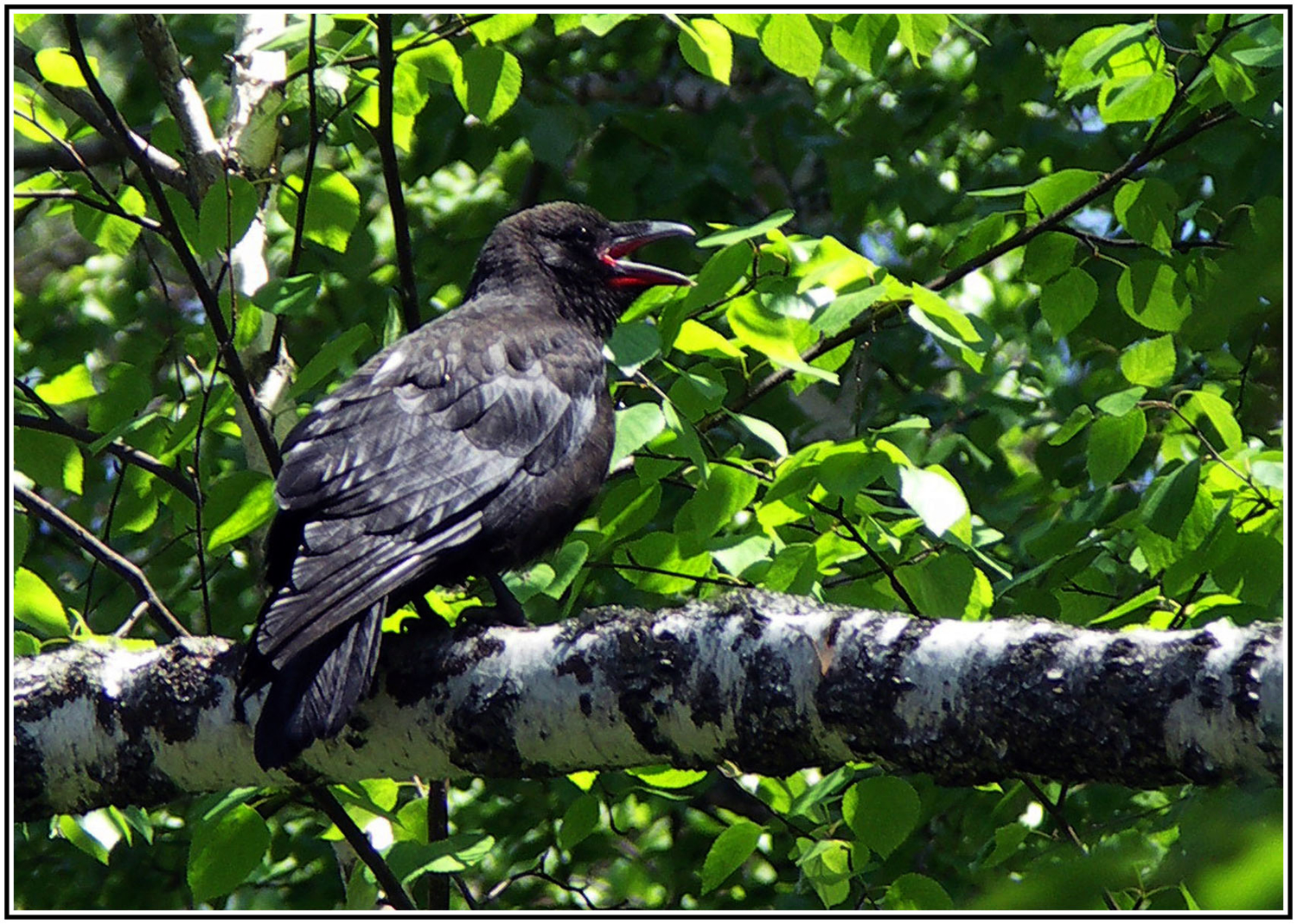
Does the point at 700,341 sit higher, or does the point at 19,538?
the point at 700,341

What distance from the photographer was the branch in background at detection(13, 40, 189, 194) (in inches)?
134

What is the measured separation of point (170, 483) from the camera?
11.5 ft

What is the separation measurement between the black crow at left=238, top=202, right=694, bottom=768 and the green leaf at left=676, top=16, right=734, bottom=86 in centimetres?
55

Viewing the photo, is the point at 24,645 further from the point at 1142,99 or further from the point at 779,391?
the point at 779,391

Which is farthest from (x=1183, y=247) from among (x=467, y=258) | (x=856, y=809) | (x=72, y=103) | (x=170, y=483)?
A: (x=467, y=258)

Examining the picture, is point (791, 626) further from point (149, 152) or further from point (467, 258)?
point (467, 258)

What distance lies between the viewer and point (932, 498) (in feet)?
7.94

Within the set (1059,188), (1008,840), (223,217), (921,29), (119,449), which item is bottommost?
(1008,840)

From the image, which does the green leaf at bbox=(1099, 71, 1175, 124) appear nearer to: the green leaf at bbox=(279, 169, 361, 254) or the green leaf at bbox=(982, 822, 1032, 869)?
the green leaf at bbox=(982, 822, 1032, 869)

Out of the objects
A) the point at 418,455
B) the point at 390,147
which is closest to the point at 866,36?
the point at 390,147

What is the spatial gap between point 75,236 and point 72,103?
22.9ft

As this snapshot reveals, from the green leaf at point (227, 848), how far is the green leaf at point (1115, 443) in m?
1.92

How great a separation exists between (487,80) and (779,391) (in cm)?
245

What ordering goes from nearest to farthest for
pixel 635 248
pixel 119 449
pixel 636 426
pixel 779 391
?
pixel 636 426, pixel 119 449, pixel 635 248, pixel 779 391
